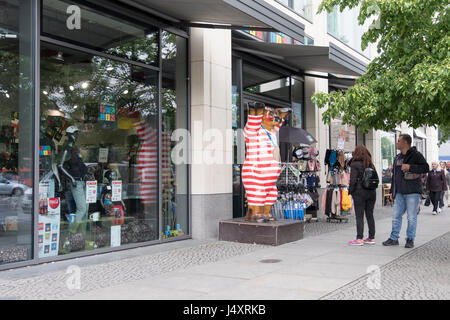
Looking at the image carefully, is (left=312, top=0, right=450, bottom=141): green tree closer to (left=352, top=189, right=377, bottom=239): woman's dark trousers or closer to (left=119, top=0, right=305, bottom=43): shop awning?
(left=119, top=0, right=305, bottom=43): shop awning

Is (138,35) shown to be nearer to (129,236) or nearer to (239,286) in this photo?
(129,236)

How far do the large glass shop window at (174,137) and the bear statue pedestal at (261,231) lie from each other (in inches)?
34.6

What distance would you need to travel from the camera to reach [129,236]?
8.79m

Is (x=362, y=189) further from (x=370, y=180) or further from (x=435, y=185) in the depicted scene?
(x=435, y=185)

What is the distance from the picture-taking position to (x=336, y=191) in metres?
12.9

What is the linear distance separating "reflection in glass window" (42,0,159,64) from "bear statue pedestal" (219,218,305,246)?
3481mm

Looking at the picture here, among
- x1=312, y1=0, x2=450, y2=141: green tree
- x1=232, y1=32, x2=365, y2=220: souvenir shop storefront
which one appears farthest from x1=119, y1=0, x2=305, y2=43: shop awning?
x1=232, y1=32, x2=365, y2=220: souvenir shop storefront

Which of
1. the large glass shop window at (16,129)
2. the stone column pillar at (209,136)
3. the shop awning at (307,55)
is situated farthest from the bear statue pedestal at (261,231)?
the shop awning at (307,55)

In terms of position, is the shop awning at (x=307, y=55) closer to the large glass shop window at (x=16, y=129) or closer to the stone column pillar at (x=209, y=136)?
the stone column pillar at (x=209, y=136)

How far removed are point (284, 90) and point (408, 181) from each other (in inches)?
244

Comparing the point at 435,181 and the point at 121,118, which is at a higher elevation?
the point at 121,118

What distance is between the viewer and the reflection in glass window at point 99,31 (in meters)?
7.45

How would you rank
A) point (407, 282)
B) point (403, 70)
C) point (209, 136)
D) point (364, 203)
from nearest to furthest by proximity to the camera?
1. point (407, 282)
2. point (403, 70)
3. point (364, 203)
4. point (209, 136)

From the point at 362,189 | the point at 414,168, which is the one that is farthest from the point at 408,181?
the point at 362,189
